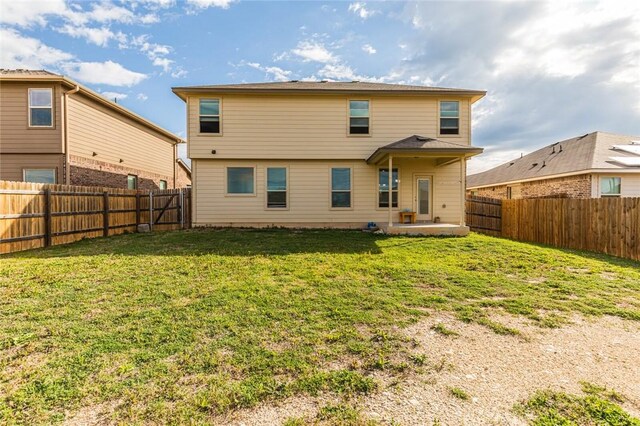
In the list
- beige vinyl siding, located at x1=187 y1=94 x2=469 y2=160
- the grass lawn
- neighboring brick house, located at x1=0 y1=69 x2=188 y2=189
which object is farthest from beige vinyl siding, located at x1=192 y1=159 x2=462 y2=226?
neighboring brick house, located at x1=0 y1=69 x2=188 y2=189

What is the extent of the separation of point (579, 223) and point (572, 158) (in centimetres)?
951

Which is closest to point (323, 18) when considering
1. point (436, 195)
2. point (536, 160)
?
point (436, 195)

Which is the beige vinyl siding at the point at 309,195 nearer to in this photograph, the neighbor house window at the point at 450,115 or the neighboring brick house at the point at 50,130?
the neighbor house window at the point at 450,115

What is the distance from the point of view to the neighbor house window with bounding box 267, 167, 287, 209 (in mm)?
12523

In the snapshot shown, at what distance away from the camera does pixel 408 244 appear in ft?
29.5

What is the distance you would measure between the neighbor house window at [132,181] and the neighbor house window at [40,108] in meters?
4.30

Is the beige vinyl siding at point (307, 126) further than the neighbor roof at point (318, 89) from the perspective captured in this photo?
Yes

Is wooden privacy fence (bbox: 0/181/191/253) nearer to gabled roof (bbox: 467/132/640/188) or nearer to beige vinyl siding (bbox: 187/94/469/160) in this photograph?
beige vinyl siding (bbox: 187/94/469/160)

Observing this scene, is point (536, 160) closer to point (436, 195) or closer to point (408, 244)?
point (436, 195)

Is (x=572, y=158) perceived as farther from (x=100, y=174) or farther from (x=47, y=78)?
(x=47, y=78)

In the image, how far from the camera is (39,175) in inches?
464

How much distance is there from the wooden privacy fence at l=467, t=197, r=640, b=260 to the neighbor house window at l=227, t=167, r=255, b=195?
35.1ft

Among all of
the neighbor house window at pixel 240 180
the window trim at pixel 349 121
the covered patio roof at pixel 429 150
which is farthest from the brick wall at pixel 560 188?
the neighbor house window at pixel 240 180

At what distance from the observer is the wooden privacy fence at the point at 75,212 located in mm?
A: 7758
